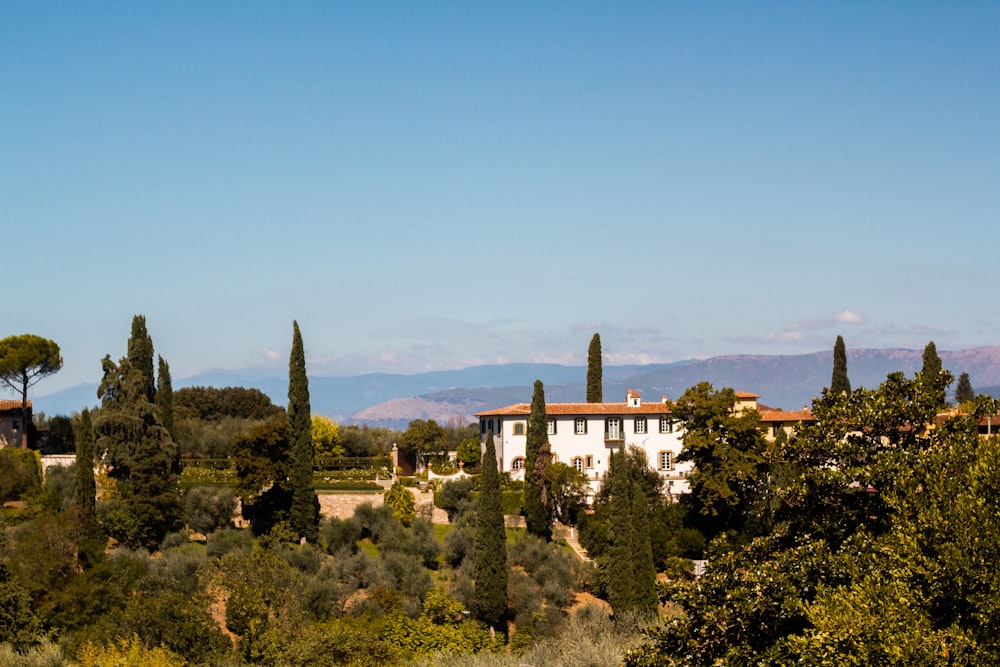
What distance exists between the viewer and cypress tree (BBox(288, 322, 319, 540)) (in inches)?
1772

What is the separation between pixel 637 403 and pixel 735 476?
11.2 m

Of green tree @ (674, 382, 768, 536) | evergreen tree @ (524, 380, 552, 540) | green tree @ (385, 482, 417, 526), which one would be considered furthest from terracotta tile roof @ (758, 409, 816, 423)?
green tree @ (385, 482, 417, 526)

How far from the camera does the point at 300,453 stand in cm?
4569

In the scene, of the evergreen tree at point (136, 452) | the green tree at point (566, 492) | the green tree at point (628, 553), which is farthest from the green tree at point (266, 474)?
the green tree at point (628, 553)

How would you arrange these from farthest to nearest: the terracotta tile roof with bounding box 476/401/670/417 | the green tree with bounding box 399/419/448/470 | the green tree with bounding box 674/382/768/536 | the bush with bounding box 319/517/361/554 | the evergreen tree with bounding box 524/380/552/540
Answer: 1. the green tree with bounding box 399/419/448/470
2. the terracotta tile roof with bounding box 476/401/670/417
3. the evergreen tree with bounding box 524/380/552/540
4. the green tree with bounding box 674/382/768/536
5. the bush with bounding box 319/517/361/554

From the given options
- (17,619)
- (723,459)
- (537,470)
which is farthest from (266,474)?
(723,459)

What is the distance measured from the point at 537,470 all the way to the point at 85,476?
20.5 metres

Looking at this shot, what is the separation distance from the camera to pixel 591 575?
45125mm

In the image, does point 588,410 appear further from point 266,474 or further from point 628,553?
point 266,474

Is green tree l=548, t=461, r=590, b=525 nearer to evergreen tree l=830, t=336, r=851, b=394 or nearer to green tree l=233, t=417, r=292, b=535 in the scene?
green tree l=233, t=417, r=292, b=535

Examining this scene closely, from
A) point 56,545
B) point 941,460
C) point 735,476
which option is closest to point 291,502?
point 56,545

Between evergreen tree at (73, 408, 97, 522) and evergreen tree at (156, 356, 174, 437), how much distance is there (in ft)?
18.9

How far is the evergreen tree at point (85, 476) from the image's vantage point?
4194 cm

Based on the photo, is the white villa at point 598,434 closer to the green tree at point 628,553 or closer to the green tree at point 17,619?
the green tree at point 628,553
